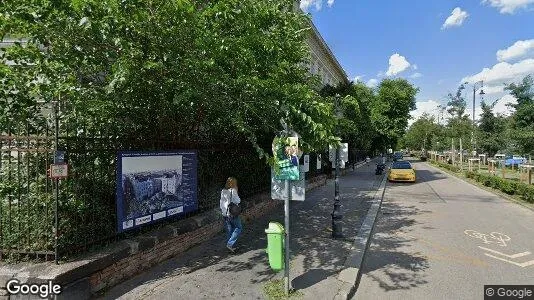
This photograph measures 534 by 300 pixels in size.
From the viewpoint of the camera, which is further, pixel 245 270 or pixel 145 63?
pixel 245 270

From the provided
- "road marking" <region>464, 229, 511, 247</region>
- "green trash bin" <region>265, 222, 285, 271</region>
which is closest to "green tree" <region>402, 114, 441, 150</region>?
"road marking" <region>464, 229, 511, 247</region>

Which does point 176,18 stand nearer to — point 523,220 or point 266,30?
point 266,30

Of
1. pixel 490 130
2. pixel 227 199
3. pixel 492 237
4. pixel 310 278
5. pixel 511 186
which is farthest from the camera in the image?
pixel 490 130

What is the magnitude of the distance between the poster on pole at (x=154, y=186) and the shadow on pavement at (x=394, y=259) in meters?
4.02

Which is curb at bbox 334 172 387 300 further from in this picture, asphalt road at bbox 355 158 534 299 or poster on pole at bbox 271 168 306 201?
poster on pole at bbox 271 168 306 201

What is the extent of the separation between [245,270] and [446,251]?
16.2 ft

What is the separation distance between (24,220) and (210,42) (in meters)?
3.79

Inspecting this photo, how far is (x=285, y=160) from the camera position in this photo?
5.79 meters

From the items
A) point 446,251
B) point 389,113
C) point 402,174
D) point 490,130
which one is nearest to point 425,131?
point 490,130

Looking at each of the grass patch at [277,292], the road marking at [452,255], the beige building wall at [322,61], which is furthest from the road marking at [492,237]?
the beige building wall at [322,61]

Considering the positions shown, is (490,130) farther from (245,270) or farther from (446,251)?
(245,270)

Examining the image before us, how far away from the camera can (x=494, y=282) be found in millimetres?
6723

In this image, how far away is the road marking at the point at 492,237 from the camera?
9.70m

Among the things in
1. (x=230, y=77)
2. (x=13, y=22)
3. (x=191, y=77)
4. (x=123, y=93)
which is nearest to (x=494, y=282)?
(x=230, y=77)
